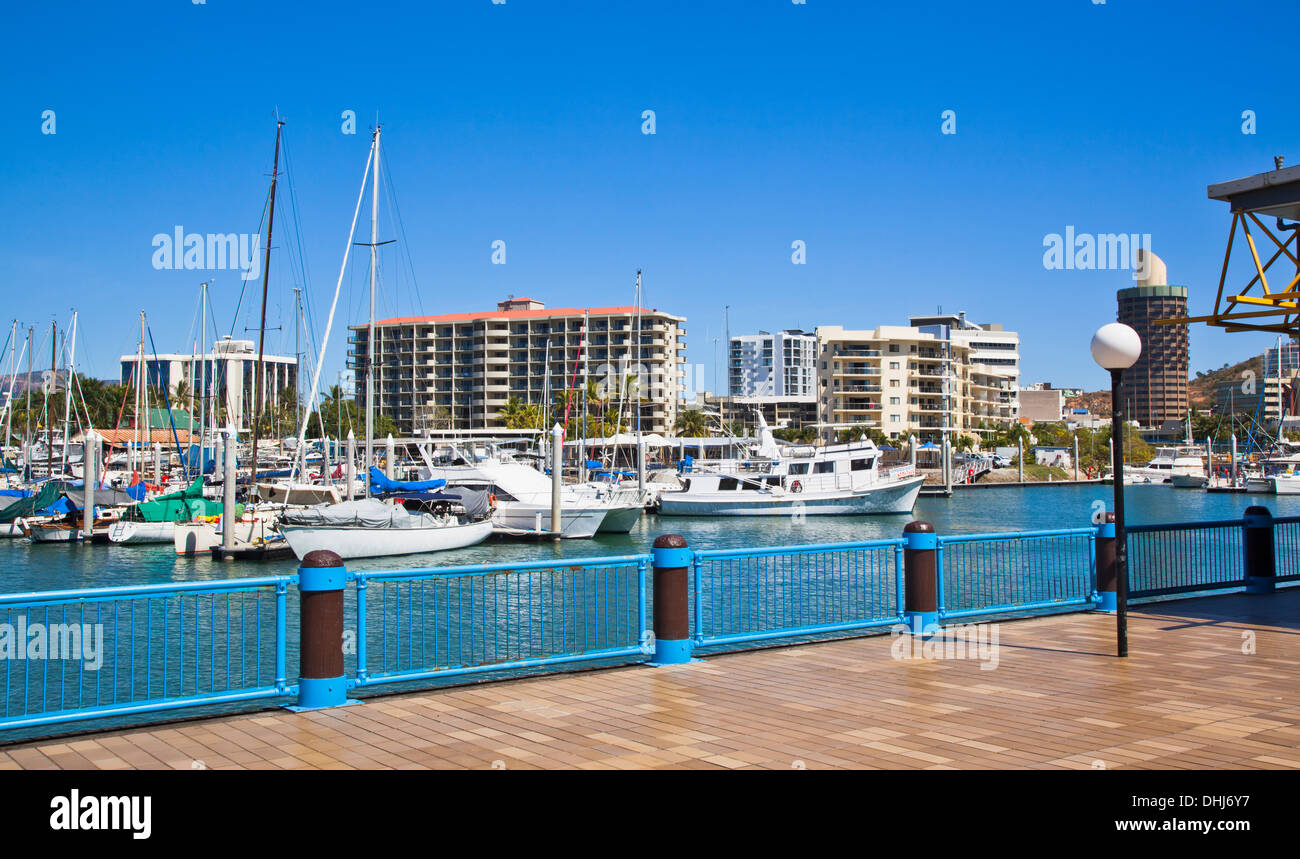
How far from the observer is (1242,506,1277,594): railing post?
16.4m

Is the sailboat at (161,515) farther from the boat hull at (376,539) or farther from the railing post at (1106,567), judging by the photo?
Result: the railing post at (1106,567)

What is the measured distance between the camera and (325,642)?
928 centimetres

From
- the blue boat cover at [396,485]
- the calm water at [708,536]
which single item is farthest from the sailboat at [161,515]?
the blue boat cover at [396,485]

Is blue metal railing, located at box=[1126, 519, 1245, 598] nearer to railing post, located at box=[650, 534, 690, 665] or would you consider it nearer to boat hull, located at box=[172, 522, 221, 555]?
railing post, located at box=[650, 534, 690, 665]

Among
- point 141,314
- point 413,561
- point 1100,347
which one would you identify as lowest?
point 413,561

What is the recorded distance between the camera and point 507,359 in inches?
5930

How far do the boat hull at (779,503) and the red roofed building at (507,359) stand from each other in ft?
233

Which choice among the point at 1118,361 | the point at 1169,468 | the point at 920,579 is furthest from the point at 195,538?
the point at 1169,468

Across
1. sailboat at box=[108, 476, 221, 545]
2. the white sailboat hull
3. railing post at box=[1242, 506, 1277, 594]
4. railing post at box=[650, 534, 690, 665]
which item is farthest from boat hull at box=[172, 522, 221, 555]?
railing post at box=[1242, 506, 1277, 594]
